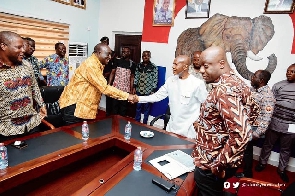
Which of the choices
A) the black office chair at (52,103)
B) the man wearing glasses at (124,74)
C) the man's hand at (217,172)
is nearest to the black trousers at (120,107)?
the man wearing glasses at (124,74)

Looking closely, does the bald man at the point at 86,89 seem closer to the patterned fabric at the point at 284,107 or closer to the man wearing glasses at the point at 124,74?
the man wearing glasses at the point at 124,74

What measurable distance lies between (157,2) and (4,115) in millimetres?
3999

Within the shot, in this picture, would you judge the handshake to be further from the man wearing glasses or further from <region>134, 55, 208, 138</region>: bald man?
the man wearing glasses

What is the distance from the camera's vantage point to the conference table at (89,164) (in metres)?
1.36

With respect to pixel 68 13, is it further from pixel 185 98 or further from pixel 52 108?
pixel 185 98

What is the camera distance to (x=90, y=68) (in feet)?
8.12

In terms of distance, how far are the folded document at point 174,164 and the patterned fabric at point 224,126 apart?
0.19 metres

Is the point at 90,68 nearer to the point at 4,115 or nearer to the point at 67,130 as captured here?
the point at 67,130

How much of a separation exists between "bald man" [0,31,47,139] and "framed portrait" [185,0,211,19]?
342 cm

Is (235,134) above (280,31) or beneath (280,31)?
beneath

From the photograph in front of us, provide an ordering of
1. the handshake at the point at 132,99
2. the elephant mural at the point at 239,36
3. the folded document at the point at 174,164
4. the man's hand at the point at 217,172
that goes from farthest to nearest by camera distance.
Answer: the elephant mural at the point at 239,36, the handshake at the point at 132,99, the folded document at the point at 174,164, the man's hand at the point at 217,172

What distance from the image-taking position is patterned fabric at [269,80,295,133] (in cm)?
321

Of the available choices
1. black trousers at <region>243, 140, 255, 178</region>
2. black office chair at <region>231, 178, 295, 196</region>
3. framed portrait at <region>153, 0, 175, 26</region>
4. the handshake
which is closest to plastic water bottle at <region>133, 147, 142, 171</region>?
black office chair at <region>231, 178, 295, 196</region>

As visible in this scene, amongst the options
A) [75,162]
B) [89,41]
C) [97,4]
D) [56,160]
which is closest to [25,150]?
[56,160]
